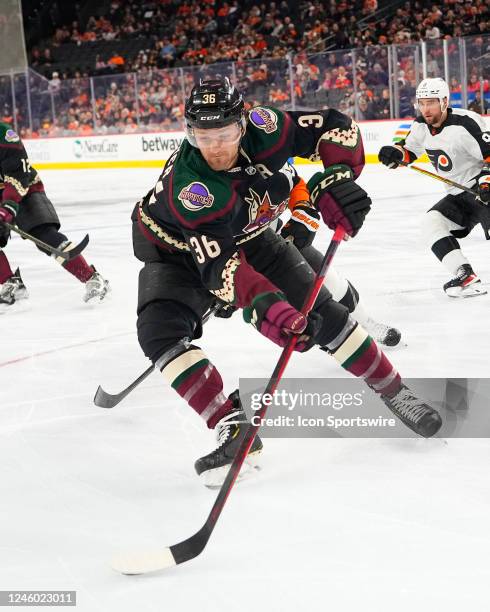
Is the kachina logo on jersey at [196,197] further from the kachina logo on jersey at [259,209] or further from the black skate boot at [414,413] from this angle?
the black skate boot at [414,413]

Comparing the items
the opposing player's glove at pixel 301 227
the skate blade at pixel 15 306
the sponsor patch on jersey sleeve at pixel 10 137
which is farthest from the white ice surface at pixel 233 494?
the sponsor patch on jersey sleeve at pixel 10 137

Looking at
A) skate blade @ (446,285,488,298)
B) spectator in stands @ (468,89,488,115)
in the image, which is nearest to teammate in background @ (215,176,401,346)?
skate blade @ (446,285,488,298)

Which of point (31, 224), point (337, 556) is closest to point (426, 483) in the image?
point (337, 556)

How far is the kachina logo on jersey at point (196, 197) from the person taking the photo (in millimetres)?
2137

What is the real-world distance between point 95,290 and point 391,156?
170 cm

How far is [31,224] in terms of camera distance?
4.73 meters

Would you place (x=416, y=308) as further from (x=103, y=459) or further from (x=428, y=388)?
(x=103, y=459)

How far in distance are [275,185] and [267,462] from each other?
30.1 inches

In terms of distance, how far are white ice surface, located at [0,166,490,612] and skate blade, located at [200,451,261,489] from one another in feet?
0.10

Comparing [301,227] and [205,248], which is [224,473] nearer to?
[205,248]

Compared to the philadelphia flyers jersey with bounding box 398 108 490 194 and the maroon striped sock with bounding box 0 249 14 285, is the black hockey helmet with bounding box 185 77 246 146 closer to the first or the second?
the philadelphia flyers jersey with bounding box 398 108 490 194

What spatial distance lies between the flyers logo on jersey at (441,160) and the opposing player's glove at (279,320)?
2.73 m

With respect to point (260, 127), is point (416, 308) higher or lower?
lower

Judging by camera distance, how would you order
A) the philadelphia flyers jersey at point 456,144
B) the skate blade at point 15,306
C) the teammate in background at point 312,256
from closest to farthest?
the teammate in background at point 312,256
the philadelphia flyers jersey at point 456,144
the skate blade at point 15,306
